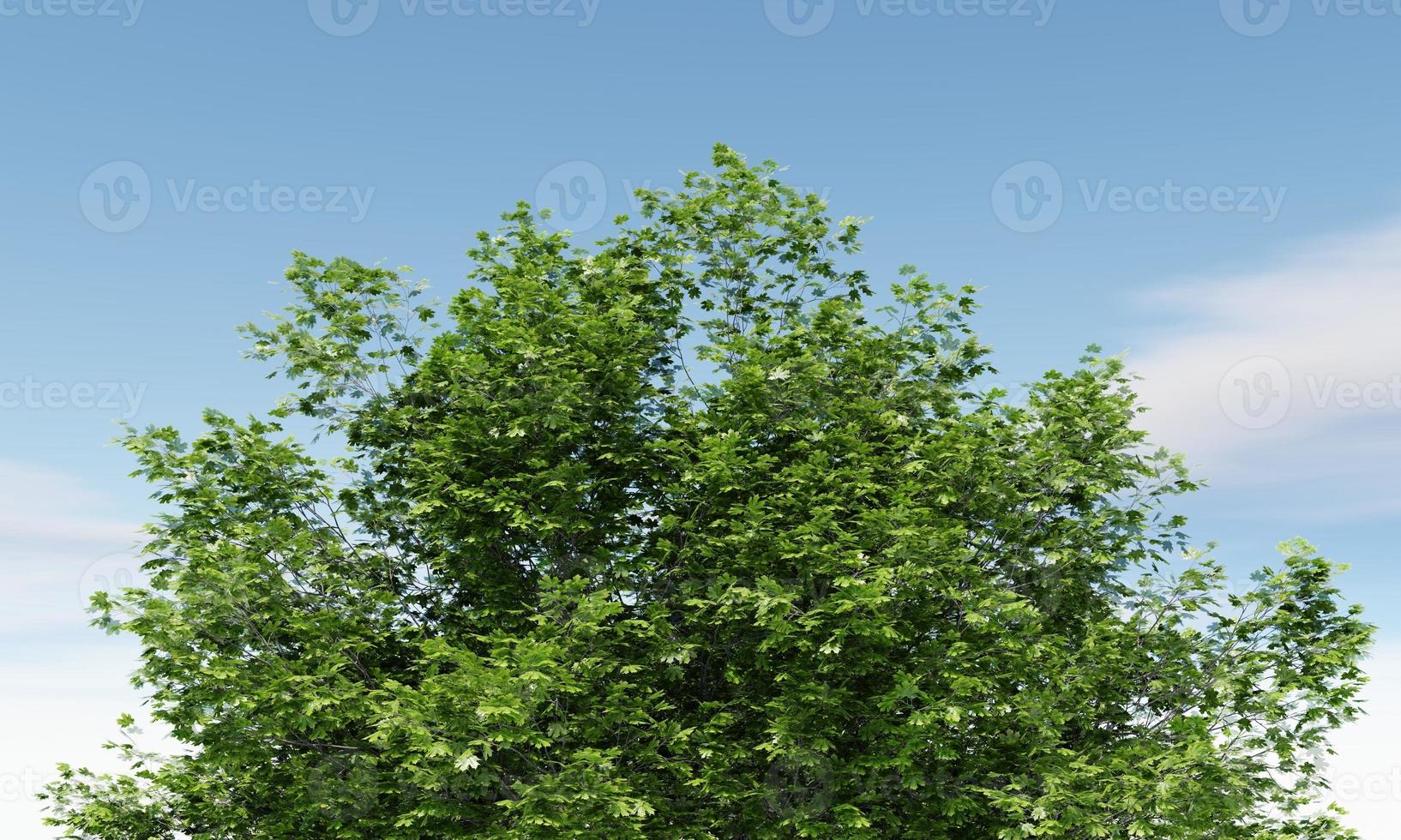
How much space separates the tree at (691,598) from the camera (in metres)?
17.6

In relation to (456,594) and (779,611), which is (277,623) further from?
(779,611)

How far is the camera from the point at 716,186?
2353 centimetres

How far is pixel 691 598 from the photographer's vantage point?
1933cm

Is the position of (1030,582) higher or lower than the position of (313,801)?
higher

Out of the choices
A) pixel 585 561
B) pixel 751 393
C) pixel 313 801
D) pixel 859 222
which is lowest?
pixel 313 801

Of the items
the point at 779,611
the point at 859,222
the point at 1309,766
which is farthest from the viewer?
the point at 859,222

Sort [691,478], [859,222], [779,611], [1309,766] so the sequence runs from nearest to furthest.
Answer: [779,611], [691,478], [1309,766], [859,222]

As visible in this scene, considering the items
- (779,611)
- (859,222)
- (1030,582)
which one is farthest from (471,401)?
(1030,582)

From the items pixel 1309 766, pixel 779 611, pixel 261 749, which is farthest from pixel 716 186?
pixel 1309 766

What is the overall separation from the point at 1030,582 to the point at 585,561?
28.8 ft

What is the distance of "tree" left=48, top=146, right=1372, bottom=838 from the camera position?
1762 centimetres

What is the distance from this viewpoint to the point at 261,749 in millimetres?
18172

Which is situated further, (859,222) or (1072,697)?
(859,222)

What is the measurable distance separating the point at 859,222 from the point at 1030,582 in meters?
8.45
